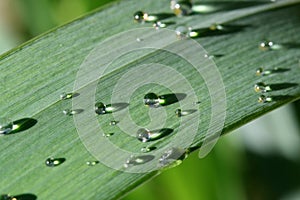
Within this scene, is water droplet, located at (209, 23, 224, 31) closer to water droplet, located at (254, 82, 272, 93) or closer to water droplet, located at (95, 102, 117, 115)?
water droplet, located at (254, 82, 272, 93)

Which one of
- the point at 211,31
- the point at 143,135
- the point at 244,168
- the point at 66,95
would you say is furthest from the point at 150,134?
the point at 244,168

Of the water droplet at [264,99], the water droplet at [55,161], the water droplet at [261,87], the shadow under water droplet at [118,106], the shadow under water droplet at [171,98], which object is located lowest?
the water droplet at [55,161]

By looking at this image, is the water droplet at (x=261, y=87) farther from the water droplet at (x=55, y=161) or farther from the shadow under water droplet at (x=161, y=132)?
the water droplet at (x=55, y=161)

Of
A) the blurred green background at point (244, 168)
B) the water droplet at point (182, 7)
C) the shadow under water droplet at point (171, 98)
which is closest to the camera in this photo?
the shadow under water droplet at point (171, 98)

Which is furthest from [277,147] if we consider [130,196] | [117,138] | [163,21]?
[117,138]

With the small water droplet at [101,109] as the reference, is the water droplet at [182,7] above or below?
above

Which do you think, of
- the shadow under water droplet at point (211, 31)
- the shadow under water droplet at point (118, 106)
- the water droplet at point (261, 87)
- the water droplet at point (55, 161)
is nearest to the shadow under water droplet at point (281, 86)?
the water droplet at point (261, 87)

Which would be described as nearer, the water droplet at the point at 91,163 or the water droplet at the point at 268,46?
the water droplet at the point at 91,163
